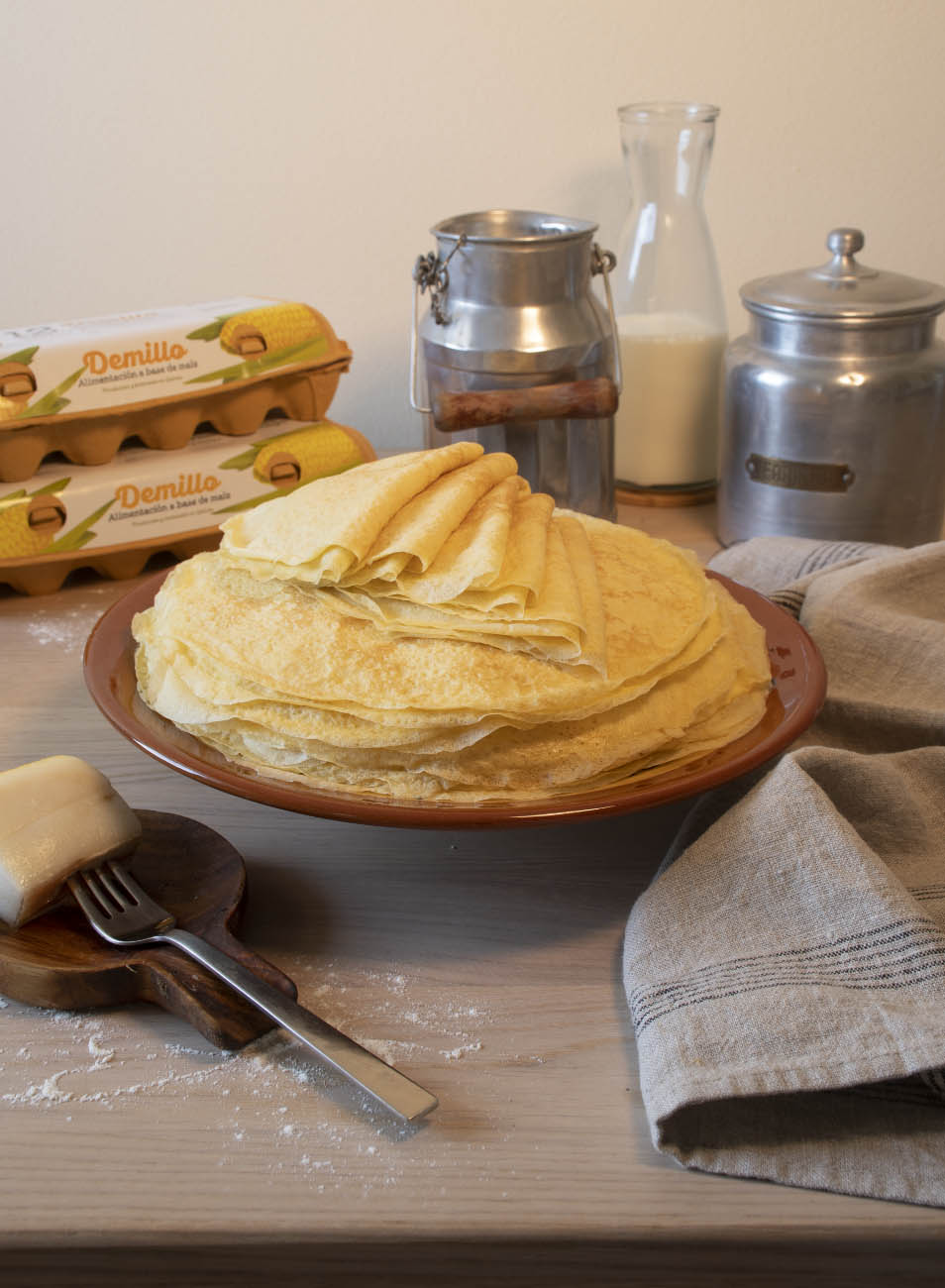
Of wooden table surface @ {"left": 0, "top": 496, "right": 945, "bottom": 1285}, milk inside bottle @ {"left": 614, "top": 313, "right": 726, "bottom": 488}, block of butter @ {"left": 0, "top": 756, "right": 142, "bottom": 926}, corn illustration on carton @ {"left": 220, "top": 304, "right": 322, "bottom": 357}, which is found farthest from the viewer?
milk inside bottle @ {"left": 614, "top": 313, "right": 726, "bottom": 488}

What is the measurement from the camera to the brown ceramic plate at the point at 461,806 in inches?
24.0

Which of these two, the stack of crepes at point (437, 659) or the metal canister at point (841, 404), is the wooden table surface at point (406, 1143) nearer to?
the stack of crepes at point (437, 659)

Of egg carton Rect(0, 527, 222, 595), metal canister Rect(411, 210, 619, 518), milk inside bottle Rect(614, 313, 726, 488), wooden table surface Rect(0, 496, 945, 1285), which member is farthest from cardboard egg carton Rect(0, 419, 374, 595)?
wooden table surface Rect(0, 496, 945, 1285)

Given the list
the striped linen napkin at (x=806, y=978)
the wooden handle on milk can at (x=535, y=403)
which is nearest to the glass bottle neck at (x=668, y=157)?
the wooden handle on milk can at (x=535, y=403)

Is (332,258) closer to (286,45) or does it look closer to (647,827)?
(286,45)

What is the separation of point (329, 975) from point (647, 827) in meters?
0.23

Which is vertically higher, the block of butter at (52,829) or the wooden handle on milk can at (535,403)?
the wooden handle on milk can at (535,403)

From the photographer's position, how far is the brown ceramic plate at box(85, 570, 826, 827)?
0.61 m

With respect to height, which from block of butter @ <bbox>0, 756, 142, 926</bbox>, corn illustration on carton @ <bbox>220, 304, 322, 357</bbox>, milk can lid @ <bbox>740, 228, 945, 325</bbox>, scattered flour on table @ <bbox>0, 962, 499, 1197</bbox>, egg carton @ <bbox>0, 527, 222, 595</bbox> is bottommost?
egg carton @ <bbox>0, 527, 222, 595</bbox>

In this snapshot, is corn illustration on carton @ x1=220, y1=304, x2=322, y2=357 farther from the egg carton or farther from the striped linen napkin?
the striped linen napkin

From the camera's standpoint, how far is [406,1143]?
1.72 ft

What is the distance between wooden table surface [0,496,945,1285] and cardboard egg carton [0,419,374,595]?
53cm

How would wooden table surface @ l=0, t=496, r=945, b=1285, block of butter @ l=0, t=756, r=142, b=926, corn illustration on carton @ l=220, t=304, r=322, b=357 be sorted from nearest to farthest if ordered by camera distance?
wooden table surface @ l=0, t=496, r=945, b=1285 → block of butter @ l=0, t=756, r=142, b=926 → corn illustration on carton @ l=220, t=304, r=322, b=357

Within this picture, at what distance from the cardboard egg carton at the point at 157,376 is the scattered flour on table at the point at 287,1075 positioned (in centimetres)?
62
